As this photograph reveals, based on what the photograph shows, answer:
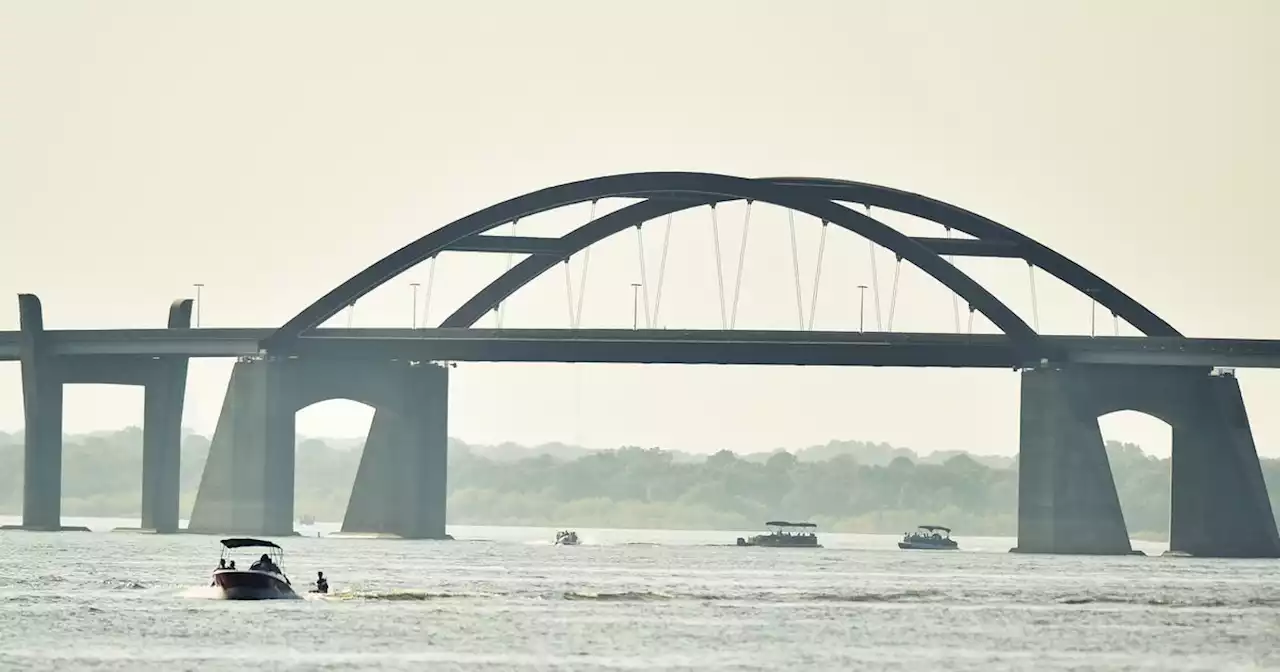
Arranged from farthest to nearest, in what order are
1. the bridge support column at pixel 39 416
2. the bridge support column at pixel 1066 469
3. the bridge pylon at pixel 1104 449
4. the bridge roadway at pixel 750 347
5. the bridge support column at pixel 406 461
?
the bridge support column at pixel 39 416
the bridge support column at pixel 406 461
the bridge pylon at pixel 1104 449
the bridge support column at pixel 1066 469
the bridge roadway at pixel 750 347

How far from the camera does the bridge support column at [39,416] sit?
505 ft

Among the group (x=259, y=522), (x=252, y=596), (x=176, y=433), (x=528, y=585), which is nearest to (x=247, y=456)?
Answer: (x=259, y=522)

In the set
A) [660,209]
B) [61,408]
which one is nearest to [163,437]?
[61,408]

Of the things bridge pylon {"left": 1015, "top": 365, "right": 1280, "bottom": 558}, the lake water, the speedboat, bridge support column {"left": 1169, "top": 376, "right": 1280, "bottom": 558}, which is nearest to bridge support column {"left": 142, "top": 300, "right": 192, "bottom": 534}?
the lake water

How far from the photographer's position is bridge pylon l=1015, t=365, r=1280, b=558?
139250 mm

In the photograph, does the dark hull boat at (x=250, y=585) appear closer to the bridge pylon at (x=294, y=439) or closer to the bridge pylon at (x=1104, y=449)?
the bridge pylon at (x=294, y=439)

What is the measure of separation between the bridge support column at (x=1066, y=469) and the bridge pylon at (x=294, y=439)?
99.8ft

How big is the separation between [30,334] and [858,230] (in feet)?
149

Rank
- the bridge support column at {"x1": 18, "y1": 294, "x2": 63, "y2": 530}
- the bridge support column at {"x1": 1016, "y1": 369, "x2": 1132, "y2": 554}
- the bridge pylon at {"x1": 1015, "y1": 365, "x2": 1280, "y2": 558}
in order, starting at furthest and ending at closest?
the bridge support column at {"x1": 18, "y1": 294, "x2": 63, "y2": 530}, the bridge pylon at {"x1": 1015, "y1": 365, "x2": 1280, "y2": 558}, the bridge support column at {"x1": 1016, "y1": 369, "x2": 1132, "y2": 554}

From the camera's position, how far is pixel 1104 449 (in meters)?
140

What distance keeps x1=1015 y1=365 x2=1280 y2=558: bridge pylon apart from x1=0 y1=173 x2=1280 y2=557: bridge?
10 centimetres

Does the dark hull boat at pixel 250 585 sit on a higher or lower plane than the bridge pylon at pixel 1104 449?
lower

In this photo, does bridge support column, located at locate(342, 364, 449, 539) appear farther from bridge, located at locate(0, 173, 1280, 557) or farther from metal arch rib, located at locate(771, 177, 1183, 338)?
metal arch rib, located at locate(771, 177, 1183, 338)

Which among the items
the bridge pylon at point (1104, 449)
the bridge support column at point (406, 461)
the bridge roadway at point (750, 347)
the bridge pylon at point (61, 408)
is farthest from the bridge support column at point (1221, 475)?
the bridge pylon at point (61, 408)
